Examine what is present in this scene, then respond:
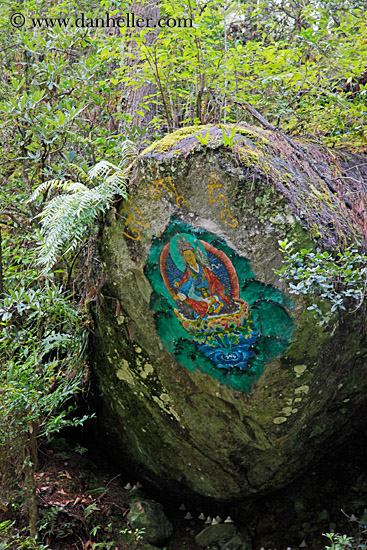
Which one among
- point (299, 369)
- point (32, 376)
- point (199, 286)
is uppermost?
point (199, 286)

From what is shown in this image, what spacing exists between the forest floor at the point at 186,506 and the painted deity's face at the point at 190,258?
8.83 feet

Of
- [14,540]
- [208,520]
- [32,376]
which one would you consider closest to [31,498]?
[14,540]

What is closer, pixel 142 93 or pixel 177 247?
pixel 177 247

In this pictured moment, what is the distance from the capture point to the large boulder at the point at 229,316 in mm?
3643

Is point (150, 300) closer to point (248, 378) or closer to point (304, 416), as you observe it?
point (248, 378)

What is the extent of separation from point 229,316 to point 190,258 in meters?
0.57

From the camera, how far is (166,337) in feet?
13.6

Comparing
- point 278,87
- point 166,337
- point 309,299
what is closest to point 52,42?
point 278,87

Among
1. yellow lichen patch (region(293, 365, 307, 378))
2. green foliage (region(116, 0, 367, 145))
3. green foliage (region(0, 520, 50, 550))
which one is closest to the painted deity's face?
yellow lichen patch (region(293, 365, 307, 378))

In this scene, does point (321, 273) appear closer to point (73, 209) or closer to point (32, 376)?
point (73, 209)

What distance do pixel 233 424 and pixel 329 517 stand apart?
1.75m

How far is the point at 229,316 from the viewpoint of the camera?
3.77 meters

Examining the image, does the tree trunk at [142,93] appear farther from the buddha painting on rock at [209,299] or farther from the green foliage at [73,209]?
the buddha painting on rock at [209,299]

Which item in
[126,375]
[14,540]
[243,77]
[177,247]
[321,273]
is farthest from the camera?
[243,77]
